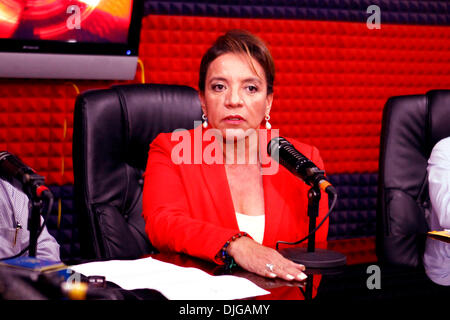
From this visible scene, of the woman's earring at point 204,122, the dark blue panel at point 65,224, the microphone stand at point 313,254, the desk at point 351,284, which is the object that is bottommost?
the dark blue panel at point 65,224

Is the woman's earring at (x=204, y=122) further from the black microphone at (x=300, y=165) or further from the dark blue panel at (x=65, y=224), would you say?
the dark blue panel at (x=65, y=224)

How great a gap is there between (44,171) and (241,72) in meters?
1.60

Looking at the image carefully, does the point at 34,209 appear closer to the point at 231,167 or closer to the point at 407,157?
the point at 231,167

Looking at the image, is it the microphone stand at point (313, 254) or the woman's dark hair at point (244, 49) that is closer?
the microphone stand at point (313, 254)

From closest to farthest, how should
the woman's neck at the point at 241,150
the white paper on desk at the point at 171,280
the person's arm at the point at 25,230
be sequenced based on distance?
the white paper on desk at the point at 171,280 < the person's arm at the point at 25,230 < the woman's neck at the point at 241,150

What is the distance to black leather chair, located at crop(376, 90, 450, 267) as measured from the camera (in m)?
2.23

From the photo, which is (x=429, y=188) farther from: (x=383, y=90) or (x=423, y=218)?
(x=383, y=90)

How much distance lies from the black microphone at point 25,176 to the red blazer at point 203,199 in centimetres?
52

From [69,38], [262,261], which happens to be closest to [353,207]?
[69,38]

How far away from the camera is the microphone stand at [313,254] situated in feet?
4.82

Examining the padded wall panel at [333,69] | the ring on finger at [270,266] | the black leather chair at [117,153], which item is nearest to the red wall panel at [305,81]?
the padded wall panel at [333,69]

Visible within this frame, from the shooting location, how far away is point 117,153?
1988 mm

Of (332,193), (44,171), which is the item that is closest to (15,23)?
(44,171)

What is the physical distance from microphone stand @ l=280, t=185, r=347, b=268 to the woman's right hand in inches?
2.9
